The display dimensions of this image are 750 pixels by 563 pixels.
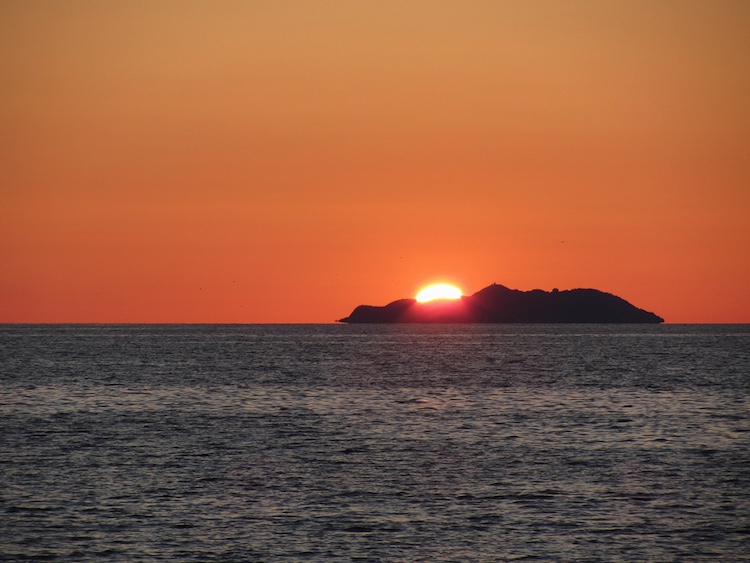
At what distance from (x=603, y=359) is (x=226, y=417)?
10716 cm

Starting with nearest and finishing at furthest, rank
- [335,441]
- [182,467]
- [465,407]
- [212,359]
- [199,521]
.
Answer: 1. [199,521]
2. [182,467]
3. [335,441]
4. [465,407]
5. [212,359]

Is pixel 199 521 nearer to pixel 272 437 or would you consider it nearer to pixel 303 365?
pixel 272 437

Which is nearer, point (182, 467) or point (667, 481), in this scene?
point (667, 481)

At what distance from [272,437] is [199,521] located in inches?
880

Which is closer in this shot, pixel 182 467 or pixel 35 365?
pixel 182 467

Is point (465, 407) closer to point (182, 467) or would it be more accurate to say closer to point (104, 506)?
point (182, 467)

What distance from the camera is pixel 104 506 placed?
37375mm

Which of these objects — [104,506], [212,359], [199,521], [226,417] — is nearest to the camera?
[199,521]

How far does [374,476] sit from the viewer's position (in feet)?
144

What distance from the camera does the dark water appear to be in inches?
1271

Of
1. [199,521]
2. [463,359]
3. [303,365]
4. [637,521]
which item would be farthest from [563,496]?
[463,359]

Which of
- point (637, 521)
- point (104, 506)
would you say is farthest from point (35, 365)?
point (637, 521)

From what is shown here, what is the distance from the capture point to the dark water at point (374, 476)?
106 feet

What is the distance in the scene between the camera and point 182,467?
46.7 meters
